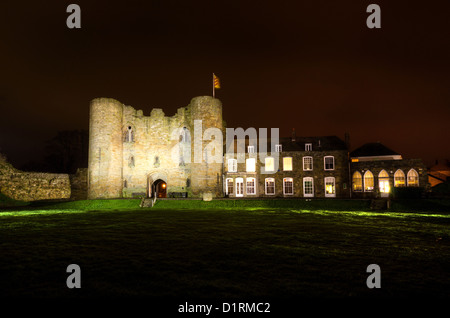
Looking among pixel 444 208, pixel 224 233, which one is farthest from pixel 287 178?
pixel 224 233

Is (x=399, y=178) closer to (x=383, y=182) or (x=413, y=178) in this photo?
(x=413, y=178)

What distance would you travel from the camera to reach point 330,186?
3020cm

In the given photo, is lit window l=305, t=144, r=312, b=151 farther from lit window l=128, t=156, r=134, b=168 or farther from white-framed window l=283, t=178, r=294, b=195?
lit window l=128, t=156, r=134, b=168

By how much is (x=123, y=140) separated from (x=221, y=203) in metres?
14.3

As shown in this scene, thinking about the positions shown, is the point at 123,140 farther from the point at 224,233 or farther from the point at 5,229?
the point at 224,233

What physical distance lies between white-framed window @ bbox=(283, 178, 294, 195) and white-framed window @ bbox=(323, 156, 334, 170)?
12.6ft

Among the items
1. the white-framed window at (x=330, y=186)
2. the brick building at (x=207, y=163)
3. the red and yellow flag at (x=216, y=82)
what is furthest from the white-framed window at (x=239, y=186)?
the red and yellow flag at (x=216, y=82)

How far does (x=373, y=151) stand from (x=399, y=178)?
9307 millimetres

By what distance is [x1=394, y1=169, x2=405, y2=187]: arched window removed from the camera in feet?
93.6

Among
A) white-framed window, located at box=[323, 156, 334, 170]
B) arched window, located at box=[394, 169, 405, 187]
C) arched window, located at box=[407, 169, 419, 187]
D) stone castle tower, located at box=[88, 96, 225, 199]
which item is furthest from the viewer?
white-framed window, located at box=[323, 156, 334, 170]

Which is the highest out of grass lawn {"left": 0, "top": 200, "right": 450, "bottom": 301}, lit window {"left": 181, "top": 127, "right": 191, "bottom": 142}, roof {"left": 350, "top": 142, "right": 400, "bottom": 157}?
lit window {"left": 181, "top": 127, "right": 191, "bottom": 142}

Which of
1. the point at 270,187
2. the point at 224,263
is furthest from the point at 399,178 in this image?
the point at 224,263

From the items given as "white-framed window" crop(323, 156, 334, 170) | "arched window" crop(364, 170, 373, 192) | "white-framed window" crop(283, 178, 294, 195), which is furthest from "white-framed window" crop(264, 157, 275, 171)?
Answer: "arched window" crop(364, 170, 373, 192)

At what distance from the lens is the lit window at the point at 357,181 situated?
99.1ft
